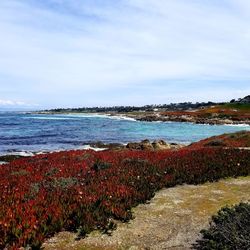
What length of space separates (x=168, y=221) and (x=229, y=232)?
227cm

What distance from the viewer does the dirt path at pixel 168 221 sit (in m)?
9.23

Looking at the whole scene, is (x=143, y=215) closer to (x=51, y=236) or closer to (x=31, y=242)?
(x=51, y=236)

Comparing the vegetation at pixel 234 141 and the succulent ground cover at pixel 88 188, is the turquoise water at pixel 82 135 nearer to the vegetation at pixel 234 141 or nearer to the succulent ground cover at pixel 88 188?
A: the vegetation at pixel 234 141

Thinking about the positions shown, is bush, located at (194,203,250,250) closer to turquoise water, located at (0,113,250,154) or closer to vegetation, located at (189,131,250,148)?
vegetation, located at (189,131,250,148)

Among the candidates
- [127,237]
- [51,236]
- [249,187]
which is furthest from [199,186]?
[51,236]

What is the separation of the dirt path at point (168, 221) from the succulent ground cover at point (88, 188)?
1.10 ft

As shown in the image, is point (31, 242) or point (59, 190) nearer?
point (31, 242)

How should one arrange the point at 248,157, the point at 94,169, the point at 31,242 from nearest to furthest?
the point at 31,242 → the point at 94,169 → the point at 248,157

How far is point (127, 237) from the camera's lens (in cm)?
964

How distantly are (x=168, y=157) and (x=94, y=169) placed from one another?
14.7 feet

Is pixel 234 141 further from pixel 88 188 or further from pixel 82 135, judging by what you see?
pixel 82 135

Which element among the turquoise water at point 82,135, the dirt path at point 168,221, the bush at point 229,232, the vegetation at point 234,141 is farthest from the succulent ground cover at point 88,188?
the turquoise water at point 82,135

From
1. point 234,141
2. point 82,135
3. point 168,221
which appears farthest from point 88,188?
point 82,135

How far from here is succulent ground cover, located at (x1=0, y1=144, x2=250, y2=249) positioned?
31.6 ft
